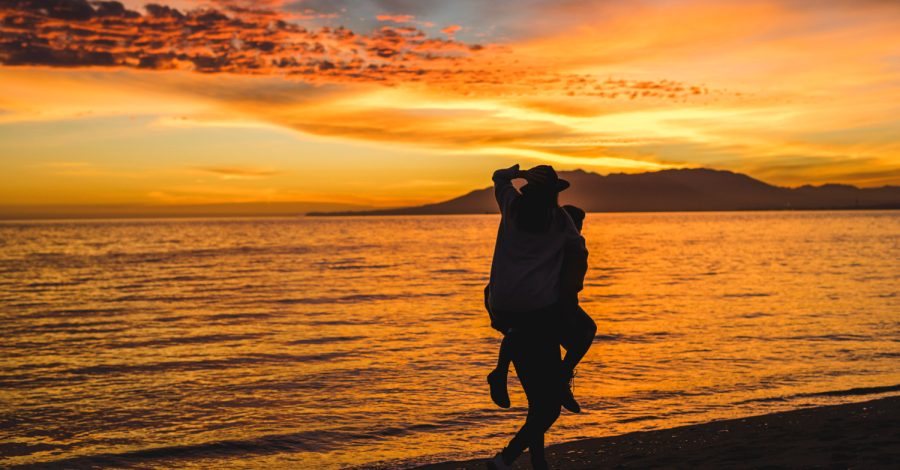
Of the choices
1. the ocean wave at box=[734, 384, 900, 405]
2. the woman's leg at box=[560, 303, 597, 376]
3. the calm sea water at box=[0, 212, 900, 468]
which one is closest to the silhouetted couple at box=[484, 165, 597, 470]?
the woman's leg at box=[560, 303, 597, 376]

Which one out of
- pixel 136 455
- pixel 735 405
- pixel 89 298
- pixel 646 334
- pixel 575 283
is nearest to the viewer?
pixel 575 283

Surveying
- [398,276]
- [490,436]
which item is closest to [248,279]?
[398,276]

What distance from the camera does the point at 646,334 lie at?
20312 mm

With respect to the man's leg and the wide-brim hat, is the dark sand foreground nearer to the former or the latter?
the man's leg

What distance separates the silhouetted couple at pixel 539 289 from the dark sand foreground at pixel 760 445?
9.15ft

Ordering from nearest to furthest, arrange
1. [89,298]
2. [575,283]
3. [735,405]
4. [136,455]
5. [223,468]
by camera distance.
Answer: [575,283]
[223,468]
[136,455]
[735,405]
[89,298]

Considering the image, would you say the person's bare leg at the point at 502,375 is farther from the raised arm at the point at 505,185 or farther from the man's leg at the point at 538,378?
the raised arm at the point at 505,185

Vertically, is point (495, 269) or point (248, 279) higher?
point (495, 269)

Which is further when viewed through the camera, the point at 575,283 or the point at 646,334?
the point at 646,334

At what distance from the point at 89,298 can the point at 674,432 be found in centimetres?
3147

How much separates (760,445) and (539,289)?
465 centimetres

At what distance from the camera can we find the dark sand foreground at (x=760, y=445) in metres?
7.54

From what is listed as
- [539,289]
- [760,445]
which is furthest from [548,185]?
[760,445]

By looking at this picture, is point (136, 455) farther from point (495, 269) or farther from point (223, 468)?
point (495, 269)
